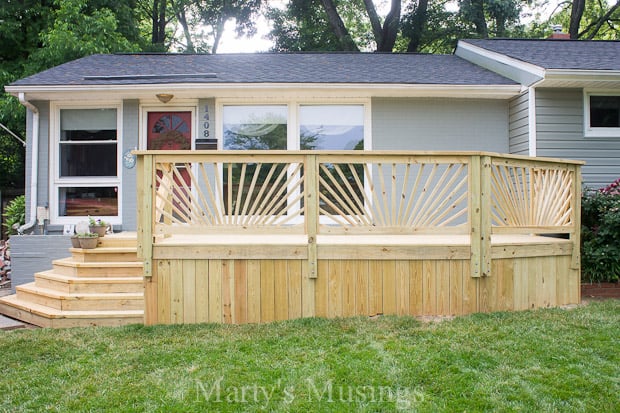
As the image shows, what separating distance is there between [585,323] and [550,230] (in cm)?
111

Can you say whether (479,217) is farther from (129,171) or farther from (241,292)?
(129,171)

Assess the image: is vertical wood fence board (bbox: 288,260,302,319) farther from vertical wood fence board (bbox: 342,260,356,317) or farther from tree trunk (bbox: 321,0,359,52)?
tree trunk (bbox: 321,0,359,52)

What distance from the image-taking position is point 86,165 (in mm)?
6793

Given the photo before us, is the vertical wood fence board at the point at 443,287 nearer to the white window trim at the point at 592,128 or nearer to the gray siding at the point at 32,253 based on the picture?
the white window trim at the point at 592,128

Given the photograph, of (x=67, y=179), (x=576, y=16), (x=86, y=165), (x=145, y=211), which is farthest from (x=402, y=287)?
(x=576, y=16)

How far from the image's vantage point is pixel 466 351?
312cm

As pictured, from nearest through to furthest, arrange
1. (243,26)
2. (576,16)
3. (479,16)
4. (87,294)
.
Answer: (87,294)
(479,16)
(576,16)
(243,26)

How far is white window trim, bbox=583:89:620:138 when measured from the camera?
21.6ft

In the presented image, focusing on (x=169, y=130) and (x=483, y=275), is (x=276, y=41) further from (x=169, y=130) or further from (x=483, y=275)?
(x=483, y=275)

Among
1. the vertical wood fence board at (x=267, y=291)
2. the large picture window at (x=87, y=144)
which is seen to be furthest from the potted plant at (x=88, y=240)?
the vertical wood fence board at (x=267, y=291)

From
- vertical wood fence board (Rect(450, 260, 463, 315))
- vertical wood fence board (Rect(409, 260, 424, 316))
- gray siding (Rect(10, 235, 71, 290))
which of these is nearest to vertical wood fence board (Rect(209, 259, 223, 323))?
vertical wood fence board (Rect(409, 260, 424, 316))

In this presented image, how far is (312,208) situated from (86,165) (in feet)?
14.3

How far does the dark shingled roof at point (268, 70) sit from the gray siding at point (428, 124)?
337 millimetres

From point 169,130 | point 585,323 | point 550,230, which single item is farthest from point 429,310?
point 169,130
